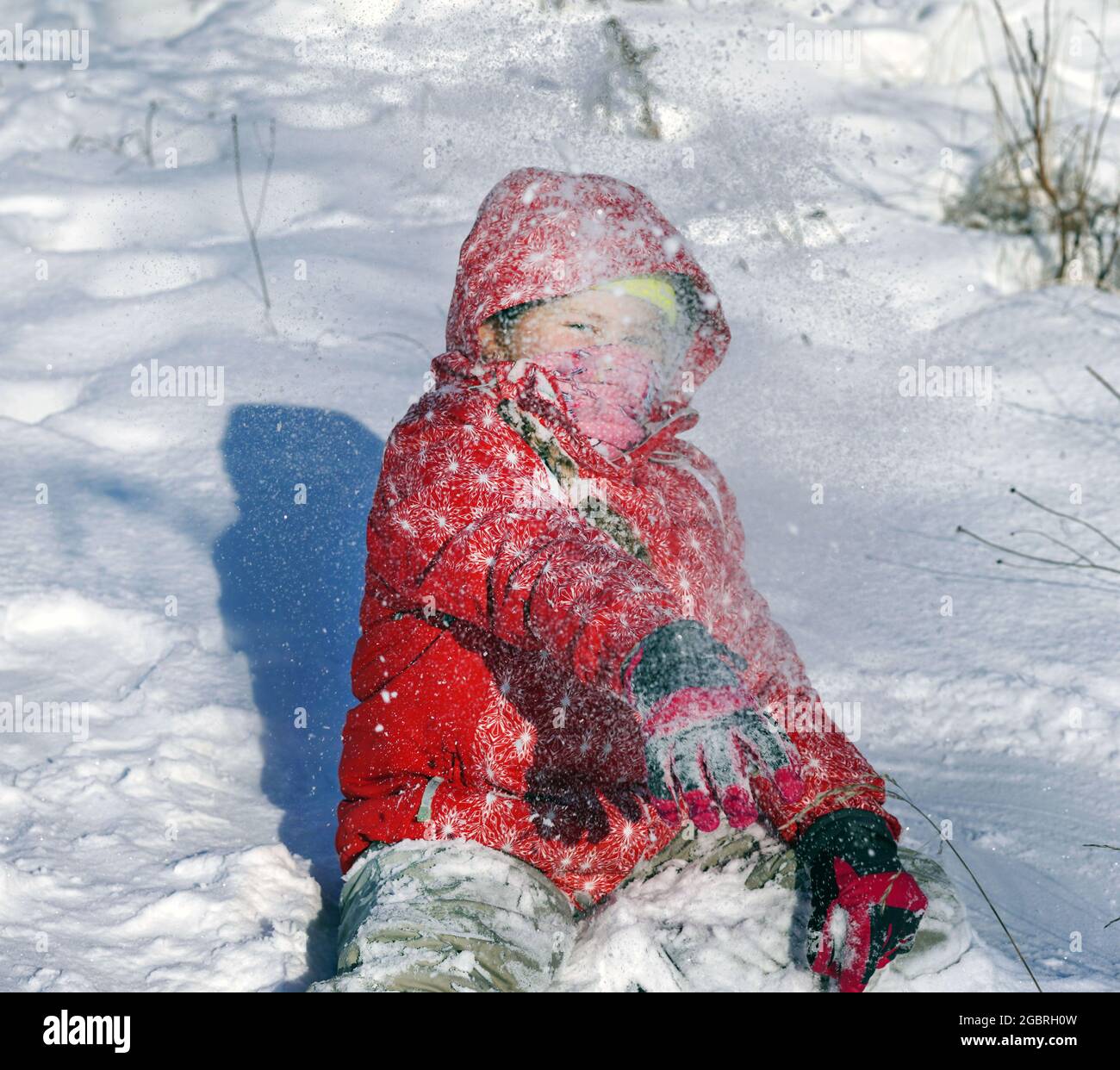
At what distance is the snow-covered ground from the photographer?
7.40 feet

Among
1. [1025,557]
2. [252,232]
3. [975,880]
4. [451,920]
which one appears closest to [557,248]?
[451,920]

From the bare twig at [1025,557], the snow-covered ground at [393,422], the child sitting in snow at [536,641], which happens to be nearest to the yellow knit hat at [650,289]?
the child sitting in snow at [536,641]

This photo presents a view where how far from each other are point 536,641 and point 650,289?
2.10 feet

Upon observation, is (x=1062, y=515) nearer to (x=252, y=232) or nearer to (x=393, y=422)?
(x=393, y=422)

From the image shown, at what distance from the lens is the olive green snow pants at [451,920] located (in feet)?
5.87

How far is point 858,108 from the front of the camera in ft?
19.2

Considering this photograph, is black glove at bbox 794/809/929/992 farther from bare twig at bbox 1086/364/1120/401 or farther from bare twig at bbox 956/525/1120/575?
bare twig at bbox 1086/364/1120/401

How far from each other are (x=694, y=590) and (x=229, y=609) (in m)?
1.40

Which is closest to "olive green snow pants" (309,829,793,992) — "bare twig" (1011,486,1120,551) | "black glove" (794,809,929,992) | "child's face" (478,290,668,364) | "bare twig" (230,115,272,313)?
"black glove" (794,809,929,992)

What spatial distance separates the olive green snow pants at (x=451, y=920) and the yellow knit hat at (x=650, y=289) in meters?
0.89

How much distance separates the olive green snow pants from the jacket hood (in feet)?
2.56

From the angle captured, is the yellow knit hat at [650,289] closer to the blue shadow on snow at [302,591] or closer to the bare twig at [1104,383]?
the blue shadow on snow at [302,591]
